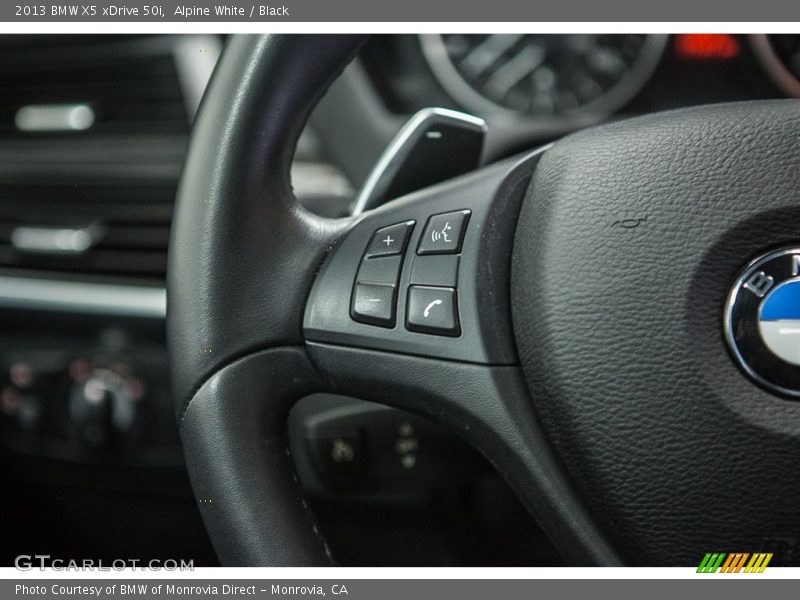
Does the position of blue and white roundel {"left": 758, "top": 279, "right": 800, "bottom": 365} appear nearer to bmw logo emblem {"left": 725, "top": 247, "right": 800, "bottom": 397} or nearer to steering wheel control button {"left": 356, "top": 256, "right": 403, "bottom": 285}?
bmw logo emblem {"left": 725, "top": 247, "right": 800, "bottom": 397}

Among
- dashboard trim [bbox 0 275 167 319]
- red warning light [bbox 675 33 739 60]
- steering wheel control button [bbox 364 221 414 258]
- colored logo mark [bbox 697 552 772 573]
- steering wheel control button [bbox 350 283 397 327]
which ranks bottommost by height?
dashboard trim [bbox 0 275 167 319]

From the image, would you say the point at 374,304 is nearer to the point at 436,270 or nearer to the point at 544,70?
the point at 436,270

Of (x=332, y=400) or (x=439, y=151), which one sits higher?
(x=439, y=151)

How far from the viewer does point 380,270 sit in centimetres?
67

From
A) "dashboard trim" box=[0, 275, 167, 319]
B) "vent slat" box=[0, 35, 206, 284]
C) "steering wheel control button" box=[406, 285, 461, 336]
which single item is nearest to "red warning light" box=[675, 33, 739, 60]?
"vent slat" box=[0, 35, 206, 284]

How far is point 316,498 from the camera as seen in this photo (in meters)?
1.19

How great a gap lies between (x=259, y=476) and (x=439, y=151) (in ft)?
0.97

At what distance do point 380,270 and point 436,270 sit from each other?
41 mm

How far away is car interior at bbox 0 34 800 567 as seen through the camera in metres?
0.61

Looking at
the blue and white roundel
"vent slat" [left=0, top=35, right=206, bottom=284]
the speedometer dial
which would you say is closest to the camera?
the blue and white roundel

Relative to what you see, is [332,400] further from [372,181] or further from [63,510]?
[63,510]

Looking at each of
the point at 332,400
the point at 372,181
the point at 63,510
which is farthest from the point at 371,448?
the point at 63,510

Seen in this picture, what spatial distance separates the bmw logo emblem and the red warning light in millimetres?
934

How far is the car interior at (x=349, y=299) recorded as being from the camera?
61 cm
